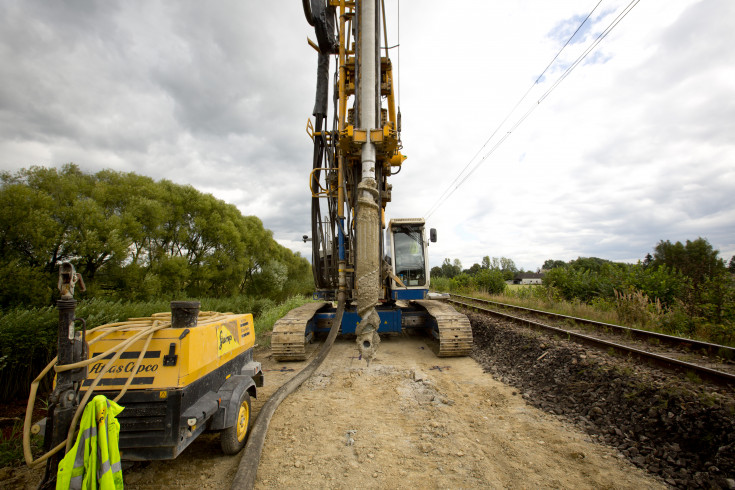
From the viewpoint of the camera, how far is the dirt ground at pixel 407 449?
2750 millimetres

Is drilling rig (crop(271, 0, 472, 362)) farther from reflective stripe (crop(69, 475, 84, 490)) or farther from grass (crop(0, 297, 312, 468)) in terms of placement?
reflective stripe (crop(69, 475, 84, 490))

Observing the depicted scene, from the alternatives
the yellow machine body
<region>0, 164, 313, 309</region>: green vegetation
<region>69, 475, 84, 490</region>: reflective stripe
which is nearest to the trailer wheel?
the yellow machine body

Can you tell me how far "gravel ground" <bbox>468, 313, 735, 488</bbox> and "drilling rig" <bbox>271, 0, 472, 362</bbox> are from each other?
1789 millimetres

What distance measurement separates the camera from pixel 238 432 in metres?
3.16

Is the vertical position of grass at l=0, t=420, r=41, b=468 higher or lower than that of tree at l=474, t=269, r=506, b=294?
lower

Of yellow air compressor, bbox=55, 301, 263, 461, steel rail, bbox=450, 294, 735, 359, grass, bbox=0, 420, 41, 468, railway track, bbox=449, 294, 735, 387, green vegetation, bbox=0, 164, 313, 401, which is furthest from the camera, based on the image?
green vegetation, bbox=0, 164, 313, 401

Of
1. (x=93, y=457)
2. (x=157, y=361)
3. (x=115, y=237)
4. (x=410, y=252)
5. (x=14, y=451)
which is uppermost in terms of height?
(x=115, y=237)

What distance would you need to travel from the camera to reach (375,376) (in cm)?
545

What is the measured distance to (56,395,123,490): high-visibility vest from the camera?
178 cm

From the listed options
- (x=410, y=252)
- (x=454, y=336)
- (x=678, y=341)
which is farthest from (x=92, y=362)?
(x=678, y=341)

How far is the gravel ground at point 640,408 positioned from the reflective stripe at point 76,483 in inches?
169

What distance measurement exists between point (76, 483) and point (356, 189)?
586 cm

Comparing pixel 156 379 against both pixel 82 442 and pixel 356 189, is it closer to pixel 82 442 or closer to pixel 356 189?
pixel 82 442

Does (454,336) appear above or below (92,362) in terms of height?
below
